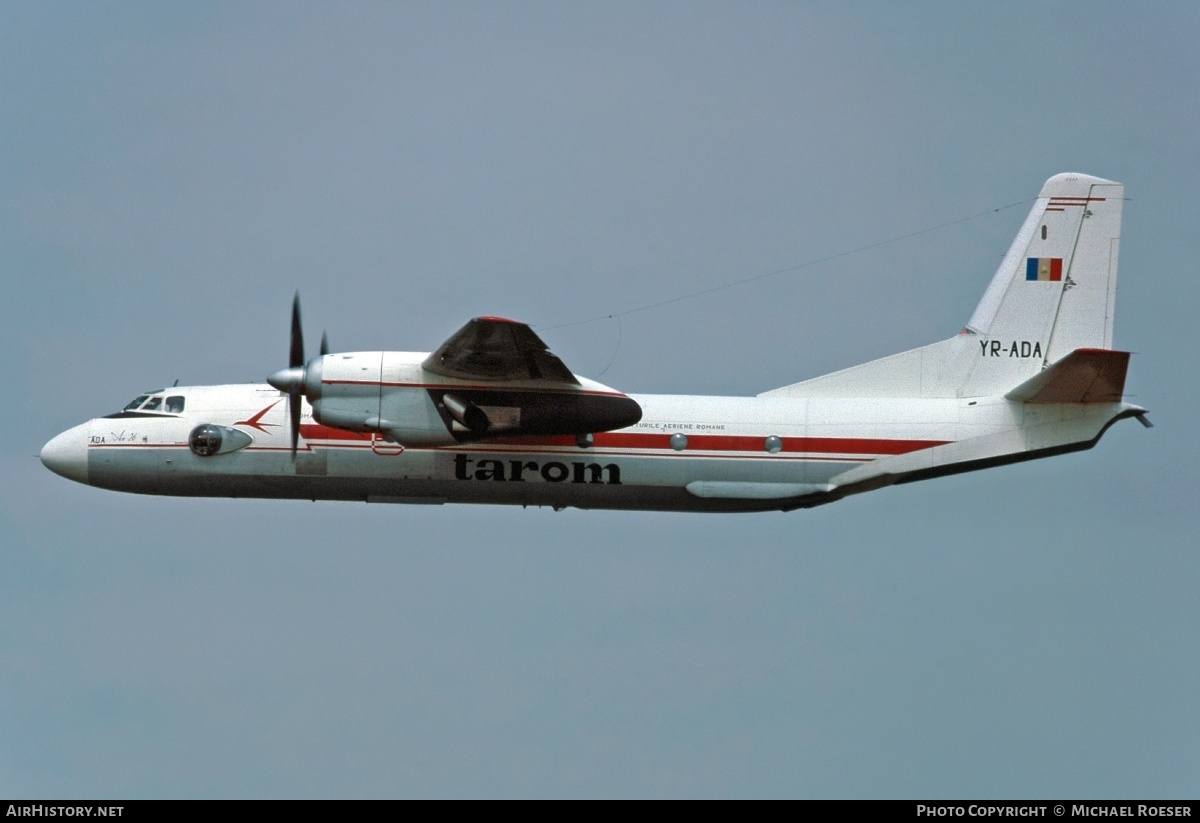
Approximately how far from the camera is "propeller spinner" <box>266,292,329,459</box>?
31141mm

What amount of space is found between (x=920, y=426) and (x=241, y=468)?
38.0ft

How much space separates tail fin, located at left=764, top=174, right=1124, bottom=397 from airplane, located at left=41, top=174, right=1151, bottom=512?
2.1 inches

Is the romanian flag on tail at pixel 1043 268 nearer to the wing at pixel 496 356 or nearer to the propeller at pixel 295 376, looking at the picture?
the wing at pixel 496 356

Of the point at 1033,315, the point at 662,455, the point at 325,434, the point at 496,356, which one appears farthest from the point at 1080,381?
the point at 325,434

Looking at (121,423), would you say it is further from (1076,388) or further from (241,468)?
(1076,388)

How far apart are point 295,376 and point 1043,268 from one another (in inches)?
522

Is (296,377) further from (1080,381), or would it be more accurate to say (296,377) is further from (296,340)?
(1080,381)

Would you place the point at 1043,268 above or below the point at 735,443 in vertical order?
above

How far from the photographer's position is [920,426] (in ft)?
107

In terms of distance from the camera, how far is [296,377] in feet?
102
